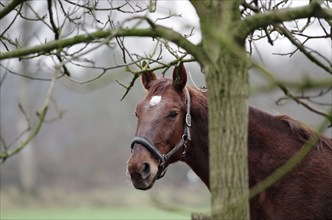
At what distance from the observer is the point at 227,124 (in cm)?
419

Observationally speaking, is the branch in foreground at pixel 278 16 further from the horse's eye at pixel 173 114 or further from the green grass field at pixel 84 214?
the green grass field at pixel 84 214

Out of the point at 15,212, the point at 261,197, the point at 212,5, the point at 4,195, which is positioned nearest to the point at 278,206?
the point at 261,197

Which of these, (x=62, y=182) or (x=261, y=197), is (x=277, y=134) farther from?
(x=62, y=182)

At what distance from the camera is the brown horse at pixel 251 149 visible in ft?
17.9

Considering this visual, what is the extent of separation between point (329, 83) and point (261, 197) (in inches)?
96.1

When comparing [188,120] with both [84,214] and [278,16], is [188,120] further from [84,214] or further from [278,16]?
[84,214]

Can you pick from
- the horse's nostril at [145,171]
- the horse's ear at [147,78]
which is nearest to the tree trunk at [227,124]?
the horse's nostril at [145,171]

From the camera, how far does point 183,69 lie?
586 centimetres

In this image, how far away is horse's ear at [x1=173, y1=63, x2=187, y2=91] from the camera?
584 cm

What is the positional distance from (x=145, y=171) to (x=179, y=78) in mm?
926

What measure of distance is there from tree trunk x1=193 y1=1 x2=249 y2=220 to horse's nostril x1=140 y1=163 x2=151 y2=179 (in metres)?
1.26

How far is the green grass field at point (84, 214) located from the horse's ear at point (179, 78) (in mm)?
17257

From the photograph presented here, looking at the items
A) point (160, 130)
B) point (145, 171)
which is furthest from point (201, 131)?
point (145, 171)

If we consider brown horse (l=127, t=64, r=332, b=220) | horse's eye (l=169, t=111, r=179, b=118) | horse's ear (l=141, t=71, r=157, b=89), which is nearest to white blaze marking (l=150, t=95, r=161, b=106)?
brown horse (l=127, t=64, r=332, b=220)
